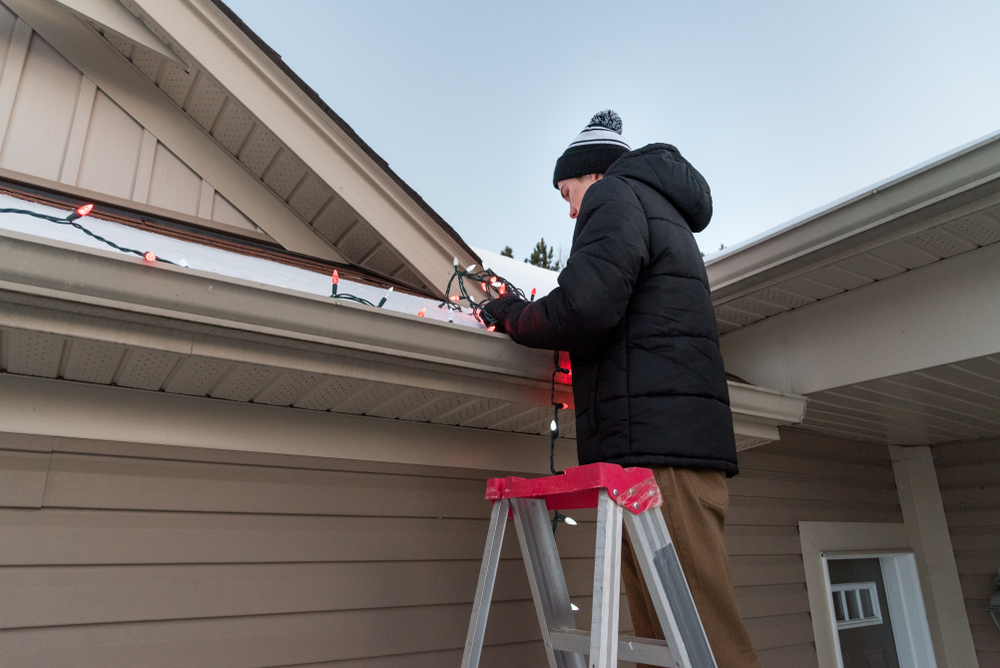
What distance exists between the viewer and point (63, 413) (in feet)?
5.50

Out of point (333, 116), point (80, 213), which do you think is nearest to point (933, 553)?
point (333, 116)

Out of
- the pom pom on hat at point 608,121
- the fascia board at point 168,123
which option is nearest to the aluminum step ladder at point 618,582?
the pom pom on hat at point 608,121

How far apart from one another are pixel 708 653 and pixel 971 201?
183 cm

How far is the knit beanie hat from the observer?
2.07m

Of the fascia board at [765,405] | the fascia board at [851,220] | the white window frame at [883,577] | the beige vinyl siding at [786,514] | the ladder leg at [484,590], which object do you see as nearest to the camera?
the ladder leg at [484,590]

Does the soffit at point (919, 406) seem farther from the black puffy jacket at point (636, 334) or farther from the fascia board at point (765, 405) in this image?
the black puffy jacket at point (636, 334)

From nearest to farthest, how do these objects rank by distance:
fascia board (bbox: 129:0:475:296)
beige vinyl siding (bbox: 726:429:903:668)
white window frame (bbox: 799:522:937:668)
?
1. fascia board (bbox: 129:0:475:296)
2. beige vinyl siding (bbox: 726:429:903:668)
3. white window frame (bbox: 799:522:937:668)

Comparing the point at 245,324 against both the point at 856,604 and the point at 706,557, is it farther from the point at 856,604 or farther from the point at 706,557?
the point at 856,604

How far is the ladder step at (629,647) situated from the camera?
4.36ft

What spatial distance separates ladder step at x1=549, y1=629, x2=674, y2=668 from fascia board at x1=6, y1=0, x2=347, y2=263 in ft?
6.53

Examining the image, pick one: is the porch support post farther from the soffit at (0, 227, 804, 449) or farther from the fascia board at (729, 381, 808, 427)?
the soffit at (0, 227, 804, 449)

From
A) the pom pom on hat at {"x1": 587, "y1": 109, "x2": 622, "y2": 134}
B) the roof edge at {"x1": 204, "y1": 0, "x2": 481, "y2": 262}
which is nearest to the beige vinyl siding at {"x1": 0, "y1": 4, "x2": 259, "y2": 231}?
the roof edge at {"x1": 204, "y1": 0, "x2": 481, "y2": 262}

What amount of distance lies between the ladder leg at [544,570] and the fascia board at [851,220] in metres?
1.58

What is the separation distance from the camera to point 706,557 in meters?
1.46
